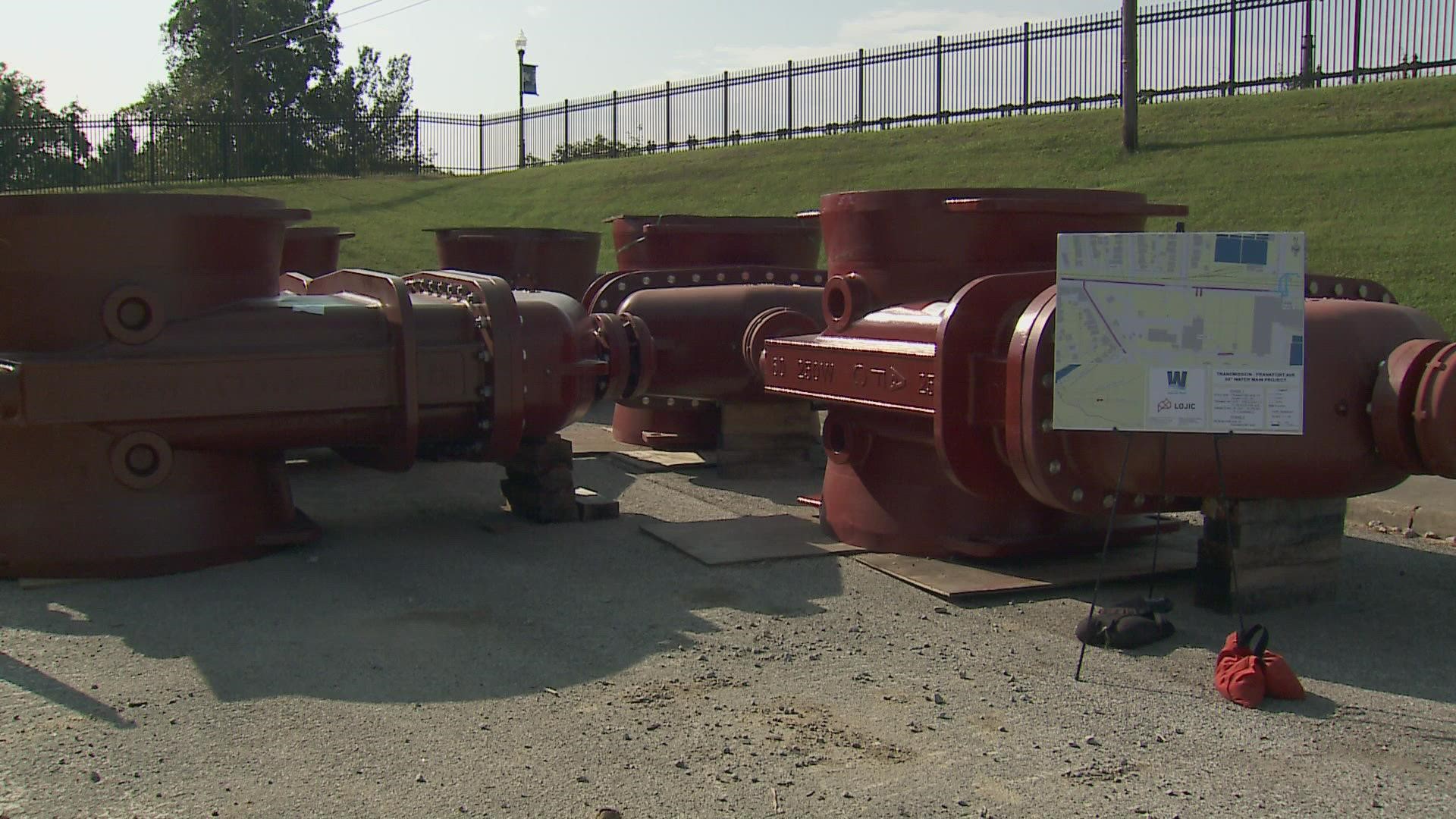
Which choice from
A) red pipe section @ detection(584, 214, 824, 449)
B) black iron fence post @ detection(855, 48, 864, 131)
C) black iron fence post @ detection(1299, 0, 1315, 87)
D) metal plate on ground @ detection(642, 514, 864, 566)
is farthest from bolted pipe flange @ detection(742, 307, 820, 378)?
black iron fence post @ detection(855, 48, 864, 131)

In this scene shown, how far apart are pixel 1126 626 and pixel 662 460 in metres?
4.55

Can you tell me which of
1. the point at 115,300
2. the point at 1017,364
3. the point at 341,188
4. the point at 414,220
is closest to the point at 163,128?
the point at 341,188

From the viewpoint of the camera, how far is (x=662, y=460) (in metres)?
8.52

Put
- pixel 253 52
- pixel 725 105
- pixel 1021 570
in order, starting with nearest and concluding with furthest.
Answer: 1. pixel 1021 570
2. pixel 725 105
3. pixel 253 52

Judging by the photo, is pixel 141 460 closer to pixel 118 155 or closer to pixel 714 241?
pixel 714 241

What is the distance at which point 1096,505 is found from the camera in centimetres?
468

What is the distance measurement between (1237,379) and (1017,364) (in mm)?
710

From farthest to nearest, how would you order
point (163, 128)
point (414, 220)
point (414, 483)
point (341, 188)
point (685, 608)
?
1. point (163, 128)
2. point (341, 188)
3. point (414, 220)
4. point (414, 483)
5. point (685, 608)

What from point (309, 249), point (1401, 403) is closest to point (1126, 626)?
point (1401, 403)

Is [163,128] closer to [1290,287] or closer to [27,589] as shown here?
[27,589]

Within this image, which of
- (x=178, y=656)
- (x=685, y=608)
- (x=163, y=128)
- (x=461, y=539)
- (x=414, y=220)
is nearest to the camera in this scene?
(x=178, y=656)

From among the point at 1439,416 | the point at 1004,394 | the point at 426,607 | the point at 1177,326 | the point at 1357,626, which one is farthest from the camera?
the point at 426,607

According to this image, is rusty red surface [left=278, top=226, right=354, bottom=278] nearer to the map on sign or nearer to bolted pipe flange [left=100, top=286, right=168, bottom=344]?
bolted pipe flange [left=100, top=286, right=168, bottom=344]

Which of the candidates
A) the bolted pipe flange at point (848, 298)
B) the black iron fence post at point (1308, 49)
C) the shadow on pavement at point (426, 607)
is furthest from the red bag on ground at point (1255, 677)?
the black iron fence post at point (1308, 49)
